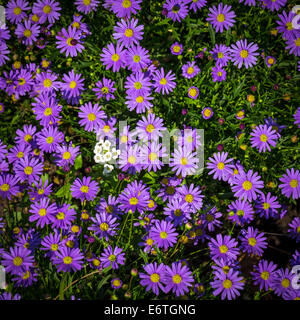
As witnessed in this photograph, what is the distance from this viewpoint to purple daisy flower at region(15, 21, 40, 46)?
287 cm

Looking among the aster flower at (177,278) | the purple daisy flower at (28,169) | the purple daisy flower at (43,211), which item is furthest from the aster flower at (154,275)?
the purple daisy flower at (28,169)

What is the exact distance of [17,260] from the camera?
2.39 meters

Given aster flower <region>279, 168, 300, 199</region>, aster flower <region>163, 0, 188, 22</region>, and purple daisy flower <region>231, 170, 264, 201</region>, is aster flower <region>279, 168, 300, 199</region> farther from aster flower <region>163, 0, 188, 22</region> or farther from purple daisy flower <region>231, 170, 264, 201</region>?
aster flower <region>163, 0, 188, 22</region>

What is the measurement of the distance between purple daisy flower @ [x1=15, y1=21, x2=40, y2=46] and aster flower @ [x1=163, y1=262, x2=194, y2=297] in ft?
7.79

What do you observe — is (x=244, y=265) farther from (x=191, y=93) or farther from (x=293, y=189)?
(x=191, y=93)

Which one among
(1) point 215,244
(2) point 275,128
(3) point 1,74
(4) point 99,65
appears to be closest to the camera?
(1) point 215,244

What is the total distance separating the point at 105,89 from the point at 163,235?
1353 millimetres

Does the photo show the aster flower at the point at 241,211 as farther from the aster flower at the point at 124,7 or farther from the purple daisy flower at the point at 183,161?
the aster flower at the point at 124,7

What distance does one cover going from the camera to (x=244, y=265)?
296cm

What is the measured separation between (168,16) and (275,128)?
139 centimetres

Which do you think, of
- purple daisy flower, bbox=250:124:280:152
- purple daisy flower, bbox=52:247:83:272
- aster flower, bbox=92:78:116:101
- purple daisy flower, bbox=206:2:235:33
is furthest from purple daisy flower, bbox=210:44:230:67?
purple daisy flower, bbox=52:247:83:272

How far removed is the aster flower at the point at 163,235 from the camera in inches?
98.3

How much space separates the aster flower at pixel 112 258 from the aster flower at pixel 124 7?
201 cm

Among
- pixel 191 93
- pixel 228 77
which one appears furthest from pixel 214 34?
pixel 191 93
